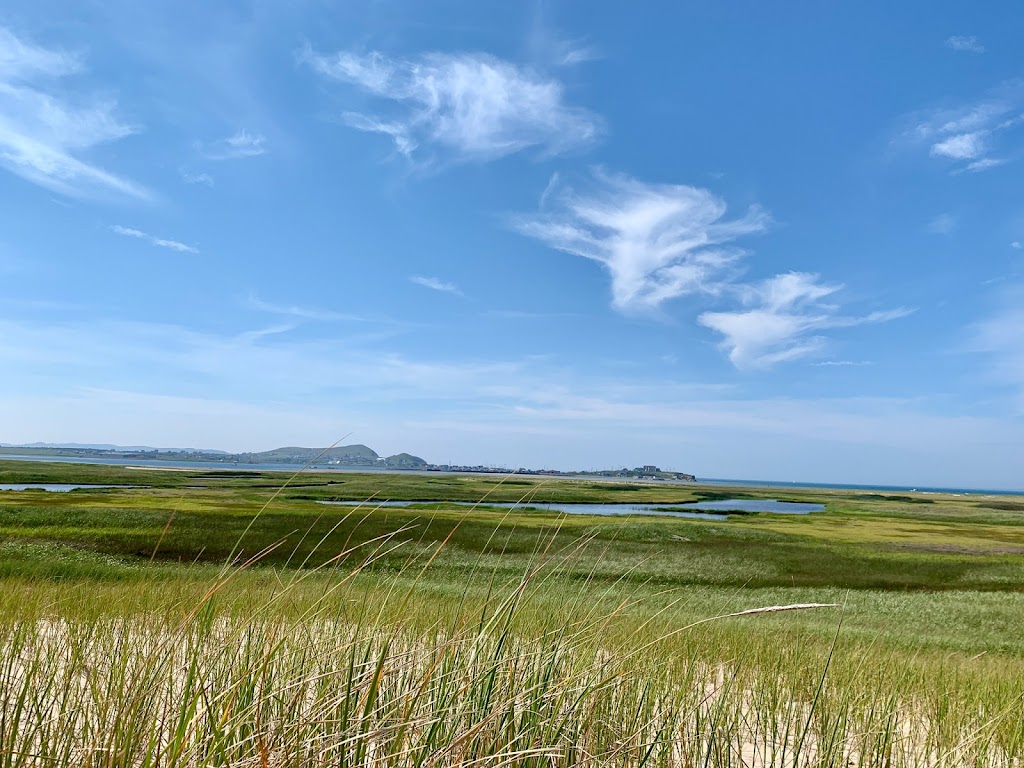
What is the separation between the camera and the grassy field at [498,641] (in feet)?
7.28

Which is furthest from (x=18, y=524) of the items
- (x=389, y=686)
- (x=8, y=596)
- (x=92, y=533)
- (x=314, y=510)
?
(x=389, y=686)

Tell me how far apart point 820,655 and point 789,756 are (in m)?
3.92

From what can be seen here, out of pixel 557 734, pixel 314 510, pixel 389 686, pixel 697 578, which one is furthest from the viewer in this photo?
pixel 314 510

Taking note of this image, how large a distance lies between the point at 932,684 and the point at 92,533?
27720mm

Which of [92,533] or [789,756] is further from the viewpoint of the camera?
[92,533]

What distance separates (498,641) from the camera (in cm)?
247

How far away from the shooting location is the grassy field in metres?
2.22

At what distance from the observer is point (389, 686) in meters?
3.20

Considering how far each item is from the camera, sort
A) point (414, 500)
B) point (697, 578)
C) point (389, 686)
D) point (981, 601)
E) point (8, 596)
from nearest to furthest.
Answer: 1. point (389, 686)
2. point (8, 596)
3. point (981, 601)
4. point (697, 578)
5. point (414, 500)

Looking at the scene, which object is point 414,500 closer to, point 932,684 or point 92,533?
point 92,533

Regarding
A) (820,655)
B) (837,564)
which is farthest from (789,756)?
(837,564)

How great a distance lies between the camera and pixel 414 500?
187ft

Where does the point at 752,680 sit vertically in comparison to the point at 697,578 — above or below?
above

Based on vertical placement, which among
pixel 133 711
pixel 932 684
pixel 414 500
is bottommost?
pixel 414 500
